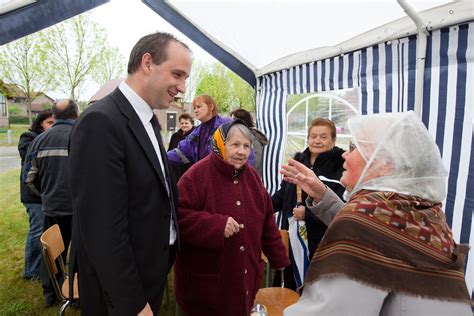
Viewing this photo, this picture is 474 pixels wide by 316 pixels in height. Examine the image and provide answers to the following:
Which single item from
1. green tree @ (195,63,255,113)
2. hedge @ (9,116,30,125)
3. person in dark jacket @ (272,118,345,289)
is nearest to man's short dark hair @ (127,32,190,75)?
person in dark jacket @ (272,118,345,289)

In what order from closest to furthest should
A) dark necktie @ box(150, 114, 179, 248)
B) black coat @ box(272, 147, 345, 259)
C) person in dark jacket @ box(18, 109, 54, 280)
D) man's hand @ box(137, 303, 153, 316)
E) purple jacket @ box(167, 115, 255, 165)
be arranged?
1. man's hand @ box(137, 303, 153, 316)
2. dark necktie @ box(150, 114, 179, 248)
3. black coat @ box(272, 147, 345, 259)
4. person in dark jacket @ box(18, 109, 54, 280)
5. purple jacket @ box(167, 115, 255, 165)

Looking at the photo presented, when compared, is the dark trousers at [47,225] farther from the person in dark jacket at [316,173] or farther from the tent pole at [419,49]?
the tent pole at [419,49]

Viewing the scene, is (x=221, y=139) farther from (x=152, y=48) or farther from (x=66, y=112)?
(x=66, y=112)

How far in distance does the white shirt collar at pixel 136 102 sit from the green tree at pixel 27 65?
18590 mm

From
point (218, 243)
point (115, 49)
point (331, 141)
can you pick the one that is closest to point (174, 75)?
point (218, 243)

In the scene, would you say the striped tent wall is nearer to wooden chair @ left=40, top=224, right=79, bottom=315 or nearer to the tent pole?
the tent pole

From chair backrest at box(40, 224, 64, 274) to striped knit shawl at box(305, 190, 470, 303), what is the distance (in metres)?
2.08

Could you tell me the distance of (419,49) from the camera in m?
2.19

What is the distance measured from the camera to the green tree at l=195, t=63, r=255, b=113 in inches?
1011

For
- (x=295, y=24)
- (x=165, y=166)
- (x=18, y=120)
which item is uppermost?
(x=18, y=120)

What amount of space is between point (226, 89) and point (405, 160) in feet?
86.2

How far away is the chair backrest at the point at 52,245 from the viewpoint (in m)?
2.26

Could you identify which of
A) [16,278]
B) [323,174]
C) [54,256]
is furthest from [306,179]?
[16,278]

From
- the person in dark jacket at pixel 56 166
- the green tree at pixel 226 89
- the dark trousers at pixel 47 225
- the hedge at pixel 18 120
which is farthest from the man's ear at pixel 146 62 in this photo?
the hedge at pixel 18 120
